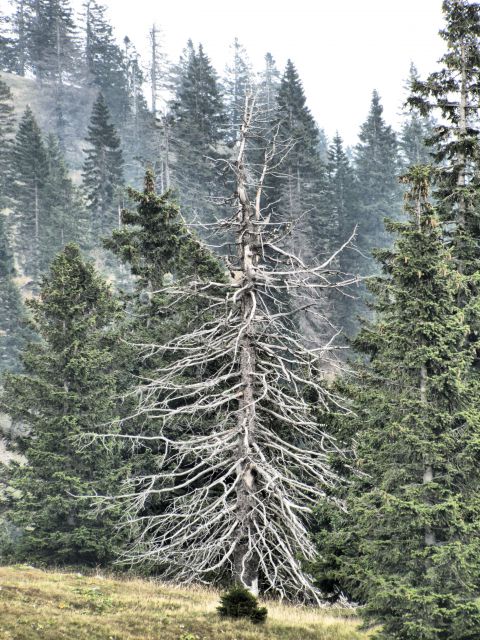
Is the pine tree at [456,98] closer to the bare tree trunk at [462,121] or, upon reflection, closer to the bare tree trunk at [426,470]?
the bare tree trunk at [462,121]

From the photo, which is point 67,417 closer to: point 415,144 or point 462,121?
point 462,121

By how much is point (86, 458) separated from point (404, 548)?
39.1ft

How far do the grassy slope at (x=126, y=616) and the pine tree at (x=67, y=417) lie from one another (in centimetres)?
377

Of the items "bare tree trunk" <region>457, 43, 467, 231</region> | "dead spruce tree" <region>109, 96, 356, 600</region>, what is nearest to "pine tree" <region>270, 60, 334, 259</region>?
"bare tree trunk" <region>457, 43, 467, 231</region>

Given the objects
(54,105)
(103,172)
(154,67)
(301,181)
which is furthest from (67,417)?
(154,67)

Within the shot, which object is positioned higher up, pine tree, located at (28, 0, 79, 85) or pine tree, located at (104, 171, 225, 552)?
pine tree, located at (28, 0, 79, 85)

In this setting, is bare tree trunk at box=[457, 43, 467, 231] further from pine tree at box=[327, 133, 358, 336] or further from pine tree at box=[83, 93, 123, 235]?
pine tree at box=[83, 93, 123, 235]

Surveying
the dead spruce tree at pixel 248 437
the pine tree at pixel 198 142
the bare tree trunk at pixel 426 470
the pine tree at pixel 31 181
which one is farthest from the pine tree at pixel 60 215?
the bare tree trunk at pixel 426 470

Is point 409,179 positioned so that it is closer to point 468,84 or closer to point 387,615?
point 468,84

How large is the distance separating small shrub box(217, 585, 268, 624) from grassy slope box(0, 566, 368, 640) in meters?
0.22

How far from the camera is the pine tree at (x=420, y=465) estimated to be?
32.7 feet

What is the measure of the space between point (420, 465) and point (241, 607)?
Answer: 15.3 ft

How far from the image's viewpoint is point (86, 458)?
19.0 metres

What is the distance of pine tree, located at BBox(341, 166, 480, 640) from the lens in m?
9.95
